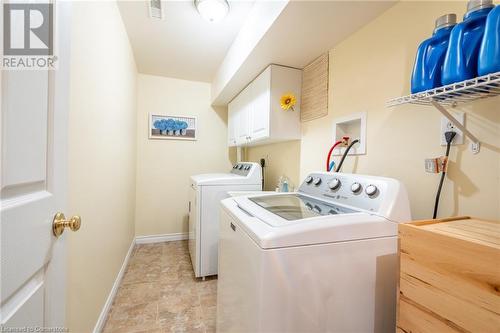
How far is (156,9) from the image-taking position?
180cm

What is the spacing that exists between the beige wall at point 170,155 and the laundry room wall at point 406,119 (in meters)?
2.19

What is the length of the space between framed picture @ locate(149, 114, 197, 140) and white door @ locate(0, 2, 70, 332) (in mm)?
2526

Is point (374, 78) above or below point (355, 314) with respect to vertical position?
above

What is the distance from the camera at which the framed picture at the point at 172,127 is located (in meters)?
3.19

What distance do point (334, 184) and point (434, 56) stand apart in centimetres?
70

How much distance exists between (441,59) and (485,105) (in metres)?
0.26

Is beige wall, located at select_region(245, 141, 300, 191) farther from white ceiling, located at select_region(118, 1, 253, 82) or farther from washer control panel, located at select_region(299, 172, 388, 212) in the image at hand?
white ceiling, located at select_region(118, 1, 253, 82)

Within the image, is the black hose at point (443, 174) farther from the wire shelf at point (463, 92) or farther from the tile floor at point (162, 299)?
the tile floor at point (162, 299)

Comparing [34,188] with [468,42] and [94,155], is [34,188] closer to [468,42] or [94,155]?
[94,155]

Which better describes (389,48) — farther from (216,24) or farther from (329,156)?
(216,24)

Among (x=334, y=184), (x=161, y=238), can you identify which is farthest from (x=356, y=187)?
(x=161, y=238)

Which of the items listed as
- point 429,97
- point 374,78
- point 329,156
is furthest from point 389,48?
point 329,156

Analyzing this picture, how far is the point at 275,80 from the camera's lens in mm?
1968

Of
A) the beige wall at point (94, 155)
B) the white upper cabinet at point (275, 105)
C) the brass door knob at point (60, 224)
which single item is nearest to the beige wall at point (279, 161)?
the white upper cabinet at point (275, 105)
